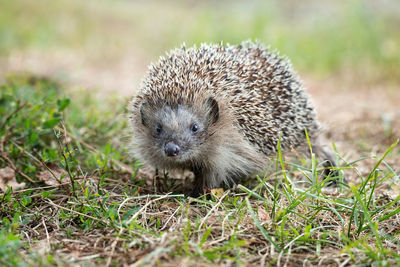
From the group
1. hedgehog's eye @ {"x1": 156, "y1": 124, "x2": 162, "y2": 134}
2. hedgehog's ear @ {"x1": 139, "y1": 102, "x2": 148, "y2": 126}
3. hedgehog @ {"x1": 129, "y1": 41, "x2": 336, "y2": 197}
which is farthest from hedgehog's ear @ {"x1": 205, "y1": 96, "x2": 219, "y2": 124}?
hedgehog's ear @ {"x1": 139, "y1": 102, "x2": 148, "y2": 126}

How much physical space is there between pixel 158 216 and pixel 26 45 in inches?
434

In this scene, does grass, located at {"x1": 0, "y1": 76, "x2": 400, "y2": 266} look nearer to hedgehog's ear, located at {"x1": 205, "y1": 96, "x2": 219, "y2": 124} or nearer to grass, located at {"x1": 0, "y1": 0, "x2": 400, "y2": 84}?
hedgehog's ear, located at {"x1": 205, "y1": 96, "x2": 219, "y2": 124}

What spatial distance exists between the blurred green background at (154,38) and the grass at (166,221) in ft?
16.2

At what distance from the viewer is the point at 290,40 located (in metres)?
12.3

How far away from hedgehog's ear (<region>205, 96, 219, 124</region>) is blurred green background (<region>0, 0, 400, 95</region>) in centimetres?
502

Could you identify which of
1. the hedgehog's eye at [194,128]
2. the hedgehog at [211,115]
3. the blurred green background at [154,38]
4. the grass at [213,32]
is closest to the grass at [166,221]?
the hedgehog at [211,115]

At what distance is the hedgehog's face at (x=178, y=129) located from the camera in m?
4.32

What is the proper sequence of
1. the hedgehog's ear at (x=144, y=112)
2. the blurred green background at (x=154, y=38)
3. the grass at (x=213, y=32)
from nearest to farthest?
the hedgehog's ear at (x=144, y=112), the blurred green background at (x=154, y=38), the grass at (x=213, y=32)

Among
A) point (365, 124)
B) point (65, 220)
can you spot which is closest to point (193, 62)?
point (65, 220)

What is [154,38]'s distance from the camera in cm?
1541

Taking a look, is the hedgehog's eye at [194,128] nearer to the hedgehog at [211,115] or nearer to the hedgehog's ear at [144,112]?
the hedgehog at [211,115]

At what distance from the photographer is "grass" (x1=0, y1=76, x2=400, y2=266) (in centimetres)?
296

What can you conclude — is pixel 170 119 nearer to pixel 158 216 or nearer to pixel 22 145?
pixel 158 216

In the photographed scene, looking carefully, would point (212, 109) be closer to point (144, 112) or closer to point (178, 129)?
point (178, 129)
